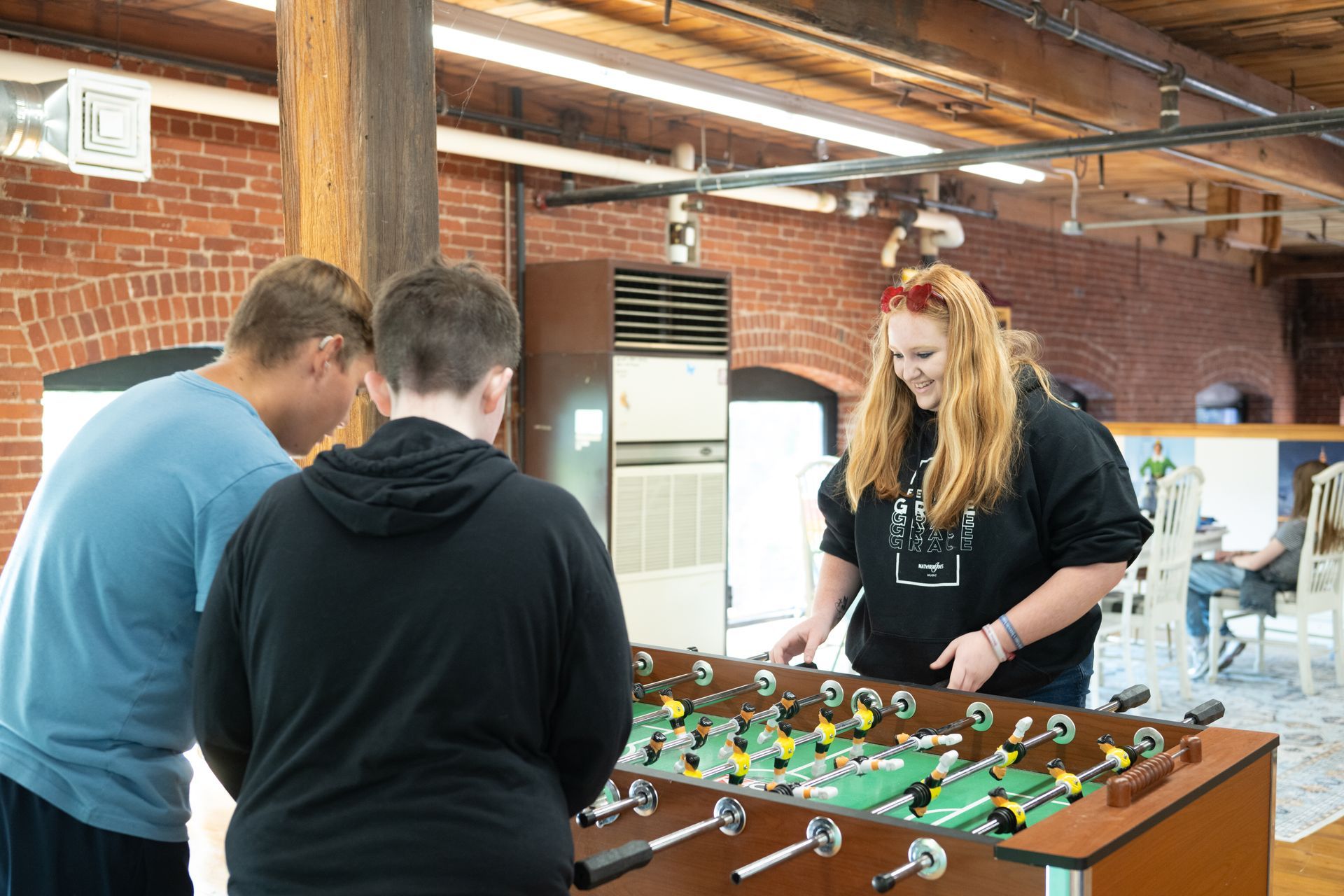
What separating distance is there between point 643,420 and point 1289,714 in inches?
132

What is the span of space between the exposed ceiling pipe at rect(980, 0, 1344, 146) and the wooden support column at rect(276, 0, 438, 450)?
250 centimetres

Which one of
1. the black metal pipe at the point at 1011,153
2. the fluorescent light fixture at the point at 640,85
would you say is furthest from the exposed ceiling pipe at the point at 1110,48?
the fluorescent light fixture at the point at 640,85

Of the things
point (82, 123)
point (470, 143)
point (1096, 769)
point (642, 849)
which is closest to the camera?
point (642, 849)

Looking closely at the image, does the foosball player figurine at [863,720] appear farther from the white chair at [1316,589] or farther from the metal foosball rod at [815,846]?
the white chair at [1316,589]

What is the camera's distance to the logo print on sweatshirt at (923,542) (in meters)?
2.55

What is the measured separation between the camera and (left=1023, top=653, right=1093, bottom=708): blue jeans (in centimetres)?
258

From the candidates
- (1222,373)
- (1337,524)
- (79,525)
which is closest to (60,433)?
(79,525)

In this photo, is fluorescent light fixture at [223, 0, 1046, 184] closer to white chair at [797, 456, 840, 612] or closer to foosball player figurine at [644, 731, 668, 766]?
white chair at [797, 456, 840, 612]

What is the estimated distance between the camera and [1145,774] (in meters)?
1.80

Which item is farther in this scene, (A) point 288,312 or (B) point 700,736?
(B) point 700,736

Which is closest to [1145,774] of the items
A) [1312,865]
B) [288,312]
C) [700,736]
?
[700,736]

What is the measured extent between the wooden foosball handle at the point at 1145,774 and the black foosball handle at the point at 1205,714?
262mm

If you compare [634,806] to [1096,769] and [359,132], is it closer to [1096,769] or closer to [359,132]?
[1096,769]

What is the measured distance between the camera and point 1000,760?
2.14 metres
